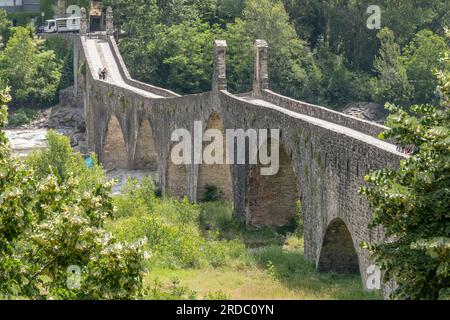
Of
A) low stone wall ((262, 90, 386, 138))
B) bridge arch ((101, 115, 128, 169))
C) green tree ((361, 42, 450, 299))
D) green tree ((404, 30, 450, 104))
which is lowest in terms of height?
bridge arch ((101, 115, 128, 169))

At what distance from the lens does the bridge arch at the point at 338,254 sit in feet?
117

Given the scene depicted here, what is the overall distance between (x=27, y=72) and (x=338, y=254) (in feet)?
185

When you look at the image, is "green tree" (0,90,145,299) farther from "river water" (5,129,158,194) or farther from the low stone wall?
"river water" (5,129,158,194)

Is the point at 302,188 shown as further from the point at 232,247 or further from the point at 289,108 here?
the point at 289,108

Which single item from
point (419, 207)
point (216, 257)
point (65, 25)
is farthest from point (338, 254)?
point (65, 25)

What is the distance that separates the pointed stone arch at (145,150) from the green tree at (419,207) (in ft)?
129

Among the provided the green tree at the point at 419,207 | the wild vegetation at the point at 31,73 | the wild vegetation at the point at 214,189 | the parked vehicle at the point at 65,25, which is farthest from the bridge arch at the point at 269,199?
the parked vehicle at the point at 65,25

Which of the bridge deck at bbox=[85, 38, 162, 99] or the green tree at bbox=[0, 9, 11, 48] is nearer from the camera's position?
the bridge deck at bbox=[85, 38, 162, 99]

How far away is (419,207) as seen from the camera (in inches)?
813

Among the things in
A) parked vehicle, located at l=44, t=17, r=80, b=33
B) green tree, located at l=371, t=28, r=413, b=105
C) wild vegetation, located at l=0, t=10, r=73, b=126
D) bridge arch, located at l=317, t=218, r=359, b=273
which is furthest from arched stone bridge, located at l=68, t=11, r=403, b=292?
green tree, located at l=371, t=28, r=413, b=105

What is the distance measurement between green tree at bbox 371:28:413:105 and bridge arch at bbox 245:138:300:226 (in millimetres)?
35213

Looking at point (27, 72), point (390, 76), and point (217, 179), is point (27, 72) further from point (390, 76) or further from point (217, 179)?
point (217, 179)

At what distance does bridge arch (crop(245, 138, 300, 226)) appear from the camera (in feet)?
148
